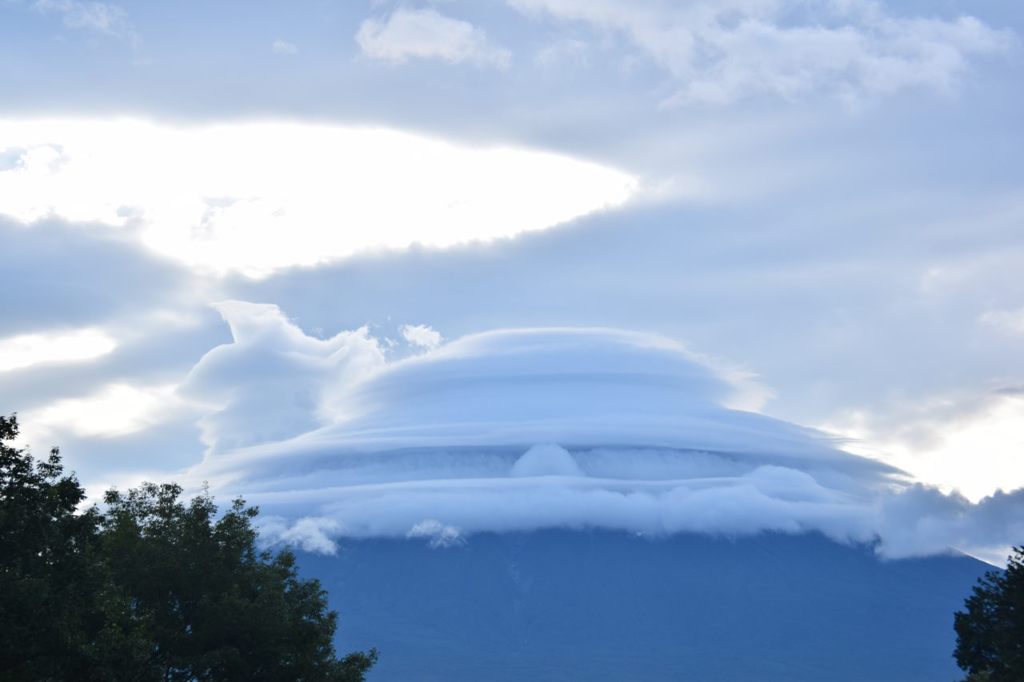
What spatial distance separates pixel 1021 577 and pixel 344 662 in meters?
48.2

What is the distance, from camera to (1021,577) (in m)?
100

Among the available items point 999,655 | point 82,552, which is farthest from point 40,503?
point 999,655

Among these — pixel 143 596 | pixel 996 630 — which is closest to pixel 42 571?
pixel 143 596

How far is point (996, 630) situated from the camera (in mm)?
103562

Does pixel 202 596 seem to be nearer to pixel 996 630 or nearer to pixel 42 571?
pixel 42 571

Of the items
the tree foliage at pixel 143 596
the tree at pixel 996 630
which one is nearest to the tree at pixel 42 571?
the tree foliage at pixel 143 596

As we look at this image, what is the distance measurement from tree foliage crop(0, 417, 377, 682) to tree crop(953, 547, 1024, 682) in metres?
41.7

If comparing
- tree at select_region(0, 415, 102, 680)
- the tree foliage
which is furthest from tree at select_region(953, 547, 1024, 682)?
tree at select_region(0, 415, 102, 680)

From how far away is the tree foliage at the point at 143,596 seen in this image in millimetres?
59000

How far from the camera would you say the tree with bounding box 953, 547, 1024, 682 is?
308ft

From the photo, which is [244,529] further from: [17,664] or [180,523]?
[17,664]

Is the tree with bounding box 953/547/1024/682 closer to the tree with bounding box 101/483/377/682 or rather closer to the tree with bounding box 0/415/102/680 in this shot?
the tree with bounding box 101/483/377/682

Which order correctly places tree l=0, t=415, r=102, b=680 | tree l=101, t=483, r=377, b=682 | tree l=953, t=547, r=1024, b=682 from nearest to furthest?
tree l=0, t=415, r=102, b=680
tree l=101, t=483, r=377, b=682
tree l=953, t=547, r=1024, b=682

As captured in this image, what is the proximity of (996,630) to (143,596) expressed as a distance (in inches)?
2426
